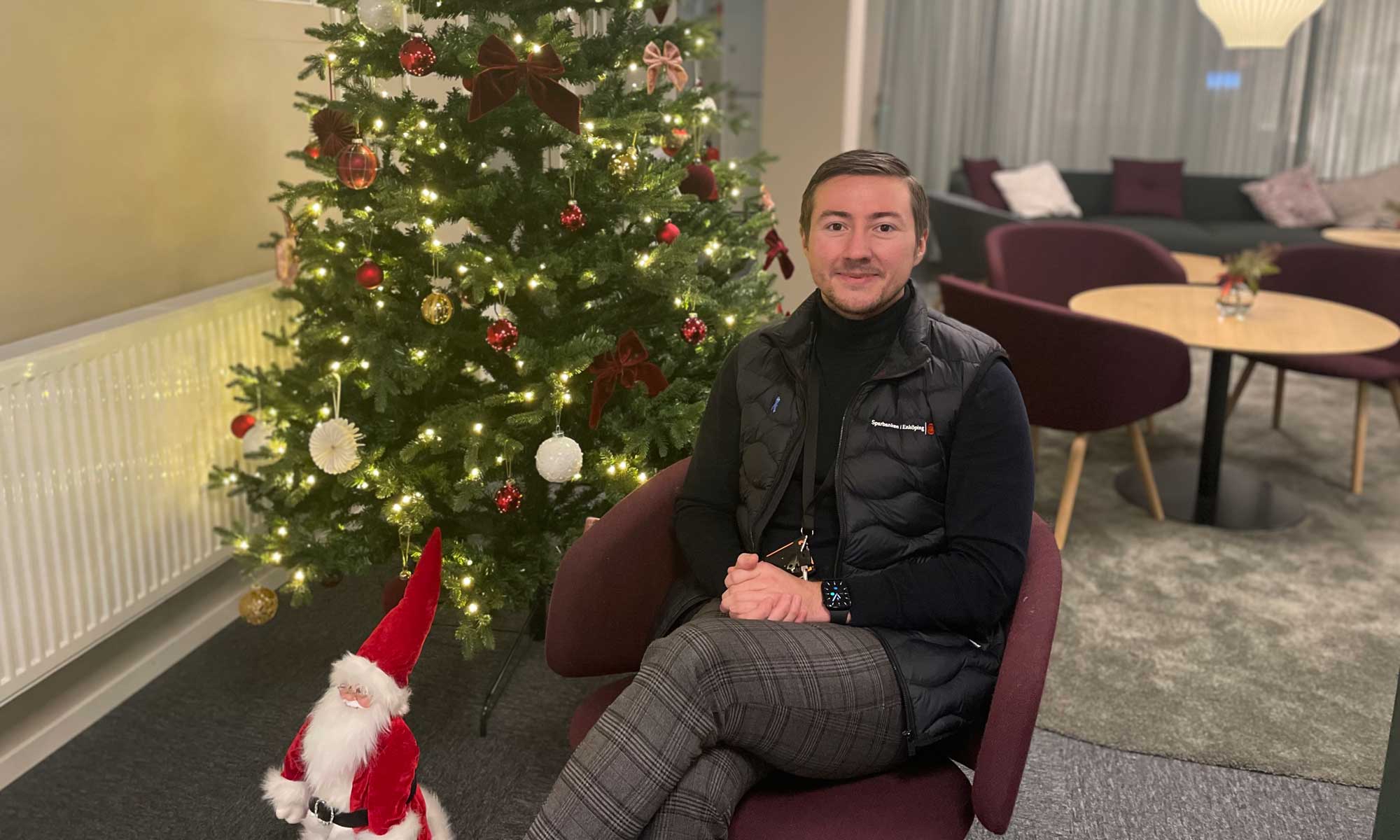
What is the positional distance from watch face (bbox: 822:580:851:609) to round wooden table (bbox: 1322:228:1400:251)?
18.5ft

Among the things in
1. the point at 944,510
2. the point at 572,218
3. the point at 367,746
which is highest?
the point at 572,218

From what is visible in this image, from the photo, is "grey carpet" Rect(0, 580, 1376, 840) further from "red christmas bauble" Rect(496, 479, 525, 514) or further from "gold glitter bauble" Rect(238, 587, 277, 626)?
"red christmas bauble" Rect(496, 479, 525, 514)

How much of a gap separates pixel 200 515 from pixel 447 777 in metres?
0.98

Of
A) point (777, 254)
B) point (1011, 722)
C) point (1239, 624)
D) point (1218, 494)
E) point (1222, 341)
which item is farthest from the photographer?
point (1218, 494)

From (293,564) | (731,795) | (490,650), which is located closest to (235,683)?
(293,564)

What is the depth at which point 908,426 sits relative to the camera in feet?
5.60

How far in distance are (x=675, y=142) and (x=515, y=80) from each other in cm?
53

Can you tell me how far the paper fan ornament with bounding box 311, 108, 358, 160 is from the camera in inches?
88.3

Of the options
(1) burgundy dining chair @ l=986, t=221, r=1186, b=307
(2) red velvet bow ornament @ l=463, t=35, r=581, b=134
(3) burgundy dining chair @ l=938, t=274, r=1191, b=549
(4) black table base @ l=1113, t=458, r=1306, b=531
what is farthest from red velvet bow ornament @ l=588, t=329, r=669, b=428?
(1) burgundy dining chair @ l=986, t=221, r=1186, b=307

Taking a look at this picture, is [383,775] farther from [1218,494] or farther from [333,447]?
[1218,494]

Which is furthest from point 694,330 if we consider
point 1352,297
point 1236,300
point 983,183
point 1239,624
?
point 983,183

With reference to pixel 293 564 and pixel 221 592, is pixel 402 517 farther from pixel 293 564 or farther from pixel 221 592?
pixel 221 592

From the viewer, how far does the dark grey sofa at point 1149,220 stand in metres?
6.71

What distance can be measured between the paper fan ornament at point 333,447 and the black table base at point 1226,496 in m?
2.77
